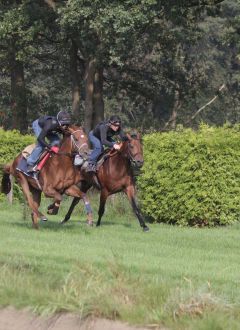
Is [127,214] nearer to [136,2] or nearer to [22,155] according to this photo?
[22,155]

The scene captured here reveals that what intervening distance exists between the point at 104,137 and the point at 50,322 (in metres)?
10.2

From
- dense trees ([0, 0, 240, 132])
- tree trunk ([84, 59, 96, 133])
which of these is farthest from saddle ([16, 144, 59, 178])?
tree trunk ([84, 59, 96, 133])

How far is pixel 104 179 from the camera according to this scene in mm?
19297

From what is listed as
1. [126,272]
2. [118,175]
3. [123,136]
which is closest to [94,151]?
[118,175]

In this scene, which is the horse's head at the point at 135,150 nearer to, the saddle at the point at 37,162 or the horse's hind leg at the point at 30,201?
the saddle at the point at 37,162

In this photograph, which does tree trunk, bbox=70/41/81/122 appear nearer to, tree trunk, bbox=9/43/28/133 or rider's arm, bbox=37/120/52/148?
tree trunk, bbox=9/43/28/133

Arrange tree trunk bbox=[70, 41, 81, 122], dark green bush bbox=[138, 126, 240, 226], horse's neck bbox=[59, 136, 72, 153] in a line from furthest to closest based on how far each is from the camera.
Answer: tree trunk bbox=[70, 41, 81, 122]
dark green bush bbox=[138, 126, 240, 226]
horse's neck bbox=[59, 136, 72, 153]

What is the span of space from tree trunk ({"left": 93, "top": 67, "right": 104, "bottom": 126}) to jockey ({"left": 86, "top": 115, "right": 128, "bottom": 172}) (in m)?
17.5

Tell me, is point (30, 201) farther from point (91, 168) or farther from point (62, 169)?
point (91, 168)

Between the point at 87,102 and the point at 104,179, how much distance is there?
55.5ft

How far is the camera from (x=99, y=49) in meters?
30.7

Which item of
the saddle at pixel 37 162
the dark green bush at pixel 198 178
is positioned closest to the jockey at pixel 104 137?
the saddle at pixel 37 162

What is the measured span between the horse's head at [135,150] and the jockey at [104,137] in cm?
26

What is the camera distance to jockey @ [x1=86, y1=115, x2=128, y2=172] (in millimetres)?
18797
